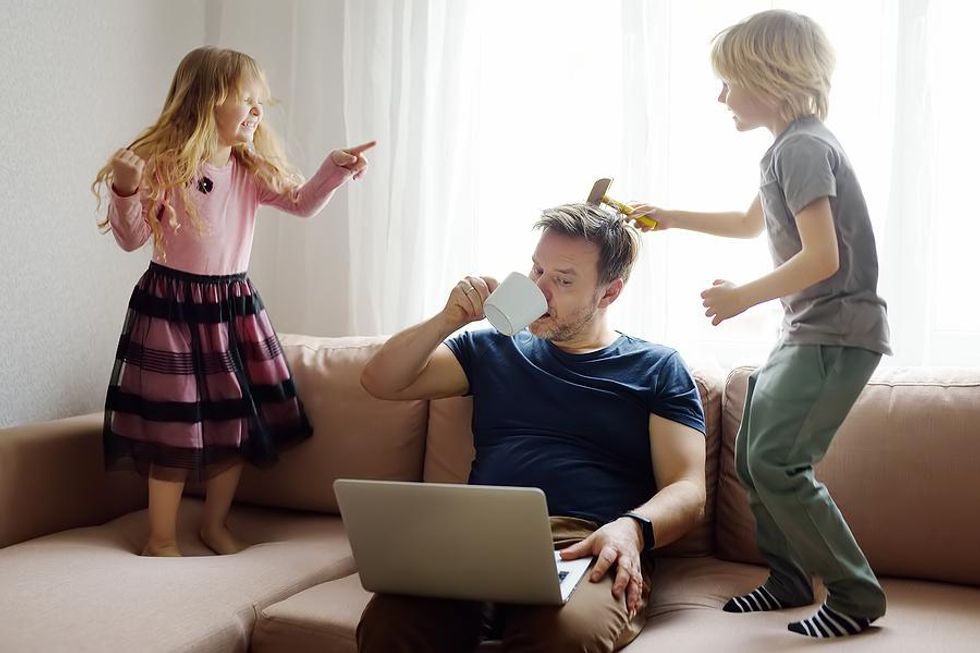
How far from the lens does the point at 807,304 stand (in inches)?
65.6

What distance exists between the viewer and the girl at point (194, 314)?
6.97 feet

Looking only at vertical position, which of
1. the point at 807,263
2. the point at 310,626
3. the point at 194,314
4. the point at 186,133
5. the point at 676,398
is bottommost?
the point at 310,626

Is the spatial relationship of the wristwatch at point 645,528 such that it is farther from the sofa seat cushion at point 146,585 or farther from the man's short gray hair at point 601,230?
the sofa seat cushion at point 146,585

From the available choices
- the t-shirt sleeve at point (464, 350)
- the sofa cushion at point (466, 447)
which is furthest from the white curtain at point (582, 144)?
the t-shirt sleeve at point (464, 350)

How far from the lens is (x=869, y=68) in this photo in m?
2.25

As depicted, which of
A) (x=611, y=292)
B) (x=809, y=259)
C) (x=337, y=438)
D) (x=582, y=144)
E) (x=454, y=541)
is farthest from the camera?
(x=582, y=144)

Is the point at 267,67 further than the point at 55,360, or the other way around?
the point at 267,67

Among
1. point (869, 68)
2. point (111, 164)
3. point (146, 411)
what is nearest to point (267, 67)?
point (111, 164)

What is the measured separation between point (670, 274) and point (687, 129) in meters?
0.36

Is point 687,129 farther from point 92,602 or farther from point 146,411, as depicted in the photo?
point 92,602

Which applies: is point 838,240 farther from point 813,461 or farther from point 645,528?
point 645,528

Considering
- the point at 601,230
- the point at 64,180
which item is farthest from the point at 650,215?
the point at 64,180

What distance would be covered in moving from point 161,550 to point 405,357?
2.22 ft

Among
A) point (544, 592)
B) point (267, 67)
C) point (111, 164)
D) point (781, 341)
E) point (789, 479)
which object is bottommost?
point (544, 592)
